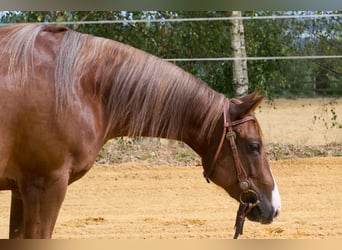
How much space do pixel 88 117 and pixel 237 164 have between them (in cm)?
85

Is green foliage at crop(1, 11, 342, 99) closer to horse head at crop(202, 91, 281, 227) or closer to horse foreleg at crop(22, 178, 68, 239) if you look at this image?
horse head at crop(202, 91, 281, 227)

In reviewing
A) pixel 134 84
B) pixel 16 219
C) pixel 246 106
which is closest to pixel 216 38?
pixel 246 106

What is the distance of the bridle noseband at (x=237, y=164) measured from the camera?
3.15m

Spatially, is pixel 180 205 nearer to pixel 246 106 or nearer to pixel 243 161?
A: pixel 243 161

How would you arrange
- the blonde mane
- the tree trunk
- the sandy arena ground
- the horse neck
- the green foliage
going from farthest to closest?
the green foliage → the tree trunk → the sandy arena ground → the horse neck → the blonde mane

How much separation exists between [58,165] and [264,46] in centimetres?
618

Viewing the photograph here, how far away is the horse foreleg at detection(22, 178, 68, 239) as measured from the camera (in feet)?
9.23

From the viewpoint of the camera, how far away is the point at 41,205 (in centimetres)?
284

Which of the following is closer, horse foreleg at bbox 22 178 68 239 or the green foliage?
horse foreleg at bbox 22 178 68 239

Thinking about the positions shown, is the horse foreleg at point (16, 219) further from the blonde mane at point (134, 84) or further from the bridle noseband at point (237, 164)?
the bridle noseband at point (237, 164)

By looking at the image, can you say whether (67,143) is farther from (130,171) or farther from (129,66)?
(130,171)

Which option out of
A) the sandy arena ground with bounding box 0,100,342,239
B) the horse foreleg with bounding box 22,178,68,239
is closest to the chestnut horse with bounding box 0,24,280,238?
the horse foreleg with bounding box 22,178,68,239
